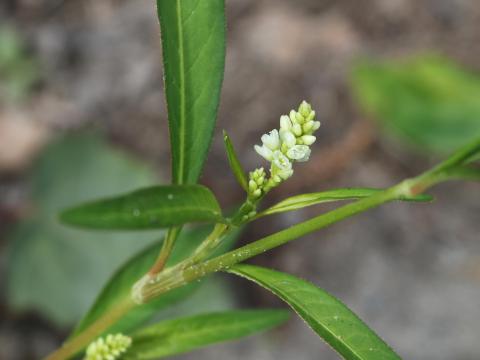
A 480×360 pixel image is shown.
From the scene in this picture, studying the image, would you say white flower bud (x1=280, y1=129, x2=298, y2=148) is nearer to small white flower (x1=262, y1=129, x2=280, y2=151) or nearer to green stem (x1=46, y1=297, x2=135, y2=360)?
small white flower (x1=262, y1=129, x2=280, y2=151)

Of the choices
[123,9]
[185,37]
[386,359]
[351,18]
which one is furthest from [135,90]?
[386,359]

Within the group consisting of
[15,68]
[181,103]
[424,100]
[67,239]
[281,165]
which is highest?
[15,68]

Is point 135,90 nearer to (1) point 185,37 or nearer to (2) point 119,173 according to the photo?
(2) point 119,173

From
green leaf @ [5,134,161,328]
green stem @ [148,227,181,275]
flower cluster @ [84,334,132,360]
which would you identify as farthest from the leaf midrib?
green leaf @ [5,134,161,328]

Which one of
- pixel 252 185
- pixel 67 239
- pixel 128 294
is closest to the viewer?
pixel 252 185

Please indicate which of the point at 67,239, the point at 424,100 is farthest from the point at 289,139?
the point at 424,100

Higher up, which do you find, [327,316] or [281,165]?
[281,165]

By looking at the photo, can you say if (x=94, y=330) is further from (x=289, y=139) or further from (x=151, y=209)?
(x=289, y=139)
